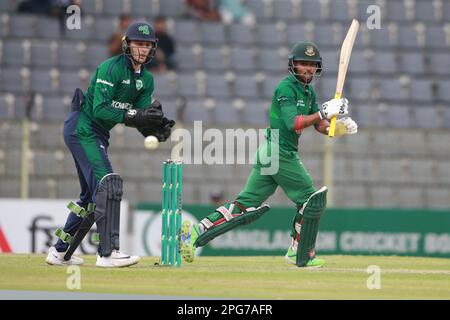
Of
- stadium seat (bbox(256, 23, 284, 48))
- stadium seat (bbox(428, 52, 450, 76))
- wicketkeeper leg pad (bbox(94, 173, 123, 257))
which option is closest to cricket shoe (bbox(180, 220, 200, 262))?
wicketkeeper leg pad (bbox(94, 173, 123, 257))

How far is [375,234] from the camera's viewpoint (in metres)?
17.3

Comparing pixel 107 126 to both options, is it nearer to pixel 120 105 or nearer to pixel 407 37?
pixel 120 105

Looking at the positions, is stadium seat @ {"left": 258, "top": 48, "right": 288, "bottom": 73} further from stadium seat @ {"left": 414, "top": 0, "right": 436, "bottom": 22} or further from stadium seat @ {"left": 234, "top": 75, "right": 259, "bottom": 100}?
stadium seat @ {"left": 414, "top": 0, "right": 436, "bottom": 22}

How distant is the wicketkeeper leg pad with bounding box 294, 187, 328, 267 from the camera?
→ 1118cm

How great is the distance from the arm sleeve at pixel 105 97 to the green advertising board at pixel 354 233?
20.6 feet

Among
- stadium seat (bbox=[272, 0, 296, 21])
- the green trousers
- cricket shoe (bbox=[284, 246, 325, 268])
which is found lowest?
cricket shoe (bbox=[284, 246, 325, 268])

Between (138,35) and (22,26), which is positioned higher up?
(22,26)

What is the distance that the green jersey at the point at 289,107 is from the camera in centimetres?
1111

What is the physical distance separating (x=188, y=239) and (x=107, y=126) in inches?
49.2

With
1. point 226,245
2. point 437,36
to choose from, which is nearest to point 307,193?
point 226,245

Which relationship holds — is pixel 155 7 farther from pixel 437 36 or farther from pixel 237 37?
pixel 437 36

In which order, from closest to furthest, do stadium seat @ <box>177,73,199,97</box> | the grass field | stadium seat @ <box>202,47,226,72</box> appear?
the grass field < stadium seat @ <box>177,73,199,97</box> < stadium seat @ <box>202,47,226,72</box>

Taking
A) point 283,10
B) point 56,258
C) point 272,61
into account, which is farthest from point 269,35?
point 56,258

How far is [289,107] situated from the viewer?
11109 millimetres
